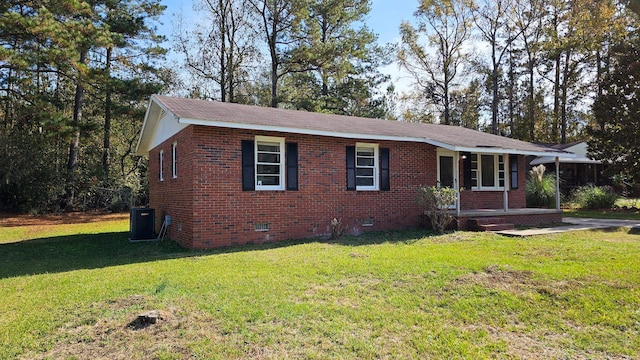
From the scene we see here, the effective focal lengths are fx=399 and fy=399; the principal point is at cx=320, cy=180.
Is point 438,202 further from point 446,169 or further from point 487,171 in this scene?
point 487,171

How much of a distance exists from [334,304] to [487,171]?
11258 mm

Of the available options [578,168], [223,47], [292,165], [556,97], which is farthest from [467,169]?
[556,97]

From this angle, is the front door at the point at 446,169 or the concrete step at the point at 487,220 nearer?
the concrete step at the point at 487,220

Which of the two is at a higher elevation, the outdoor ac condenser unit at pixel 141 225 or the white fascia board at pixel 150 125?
the white fascia board at pixel 150 125

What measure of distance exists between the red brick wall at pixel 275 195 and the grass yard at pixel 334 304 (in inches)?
46.5

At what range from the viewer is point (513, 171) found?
1474 centimetres

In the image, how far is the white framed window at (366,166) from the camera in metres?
11.4

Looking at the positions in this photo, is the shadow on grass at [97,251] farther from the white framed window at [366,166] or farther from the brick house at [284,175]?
the white framed window at [366,166]

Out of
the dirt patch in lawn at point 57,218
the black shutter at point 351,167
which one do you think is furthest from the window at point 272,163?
the dirt patch in lawn at point 57,218

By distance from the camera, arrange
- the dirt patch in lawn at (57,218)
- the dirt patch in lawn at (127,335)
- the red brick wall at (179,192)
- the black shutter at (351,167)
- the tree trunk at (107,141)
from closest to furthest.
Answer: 1. the dirt patch in lawn at (127,335)
2. the red brick wall at (179,192)
3. the black shutter at (351,167)
4. the dirt patch in lawn at (57,218)
5. the tree trunk at (107,141)

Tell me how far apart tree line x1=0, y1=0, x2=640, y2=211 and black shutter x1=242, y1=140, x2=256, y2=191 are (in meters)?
11.6

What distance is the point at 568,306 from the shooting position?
466 centimetres

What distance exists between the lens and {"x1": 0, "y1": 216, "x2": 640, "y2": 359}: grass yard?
372cm

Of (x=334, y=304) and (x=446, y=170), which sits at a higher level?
(x=446, y=170)
